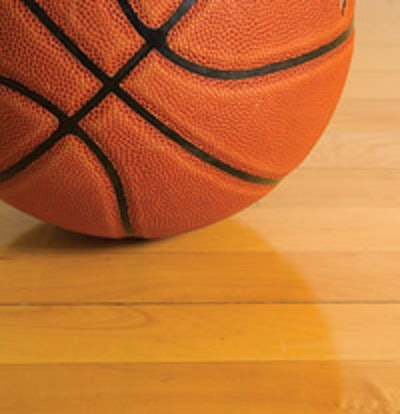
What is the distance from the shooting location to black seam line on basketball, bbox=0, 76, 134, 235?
37.8 inches

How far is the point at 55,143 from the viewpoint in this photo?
995 mm

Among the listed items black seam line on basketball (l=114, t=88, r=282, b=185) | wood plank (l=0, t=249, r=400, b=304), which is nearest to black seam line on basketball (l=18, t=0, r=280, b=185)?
black seam line on basketball (l=114, t=88, r=282, b=185)

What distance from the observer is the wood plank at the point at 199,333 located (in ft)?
3.42

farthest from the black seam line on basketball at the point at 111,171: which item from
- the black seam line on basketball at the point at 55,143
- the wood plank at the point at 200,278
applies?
the wood plank at the point at 200,278

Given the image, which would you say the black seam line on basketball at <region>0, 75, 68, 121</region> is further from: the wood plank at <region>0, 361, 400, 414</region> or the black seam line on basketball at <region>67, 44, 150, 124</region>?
the wood plank at <region>0, 361, 400, 414</region>

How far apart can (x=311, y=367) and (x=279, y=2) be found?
1.58 ft

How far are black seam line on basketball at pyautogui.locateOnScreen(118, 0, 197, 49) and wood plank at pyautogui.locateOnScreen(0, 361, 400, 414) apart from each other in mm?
425

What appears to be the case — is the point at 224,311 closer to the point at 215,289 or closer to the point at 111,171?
the point at 215,289

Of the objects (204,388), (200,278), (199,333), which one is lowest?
(204,388)

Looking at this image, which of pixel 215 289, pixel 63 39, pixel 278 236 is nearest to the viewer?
pixel 63 39

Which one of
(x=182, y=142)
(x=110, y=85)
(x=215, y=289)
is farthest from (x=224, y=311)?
(x=110, y=85)

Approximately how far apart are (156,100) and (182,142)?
0.25ft

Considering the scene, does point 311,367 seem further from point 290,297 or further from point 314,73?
point 314,73

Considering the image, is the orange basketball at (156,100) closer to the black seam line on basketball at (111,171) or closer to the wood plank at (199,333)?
the black seam line on basketball at (111,171)
